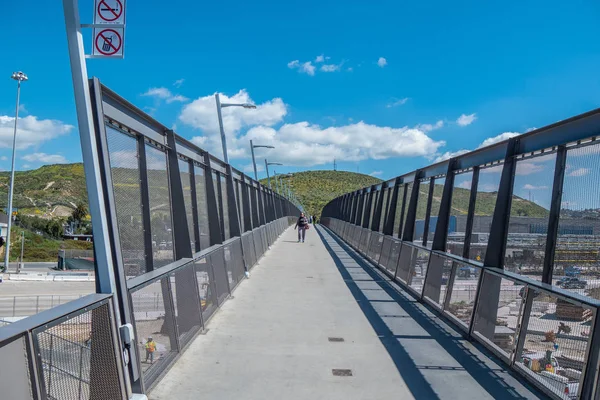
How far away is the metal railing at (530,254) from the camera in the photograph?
4.73 m

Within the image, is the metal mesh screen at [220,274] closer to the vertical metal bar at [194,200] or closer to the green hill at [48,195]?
the vertical metal bar at [194,200]

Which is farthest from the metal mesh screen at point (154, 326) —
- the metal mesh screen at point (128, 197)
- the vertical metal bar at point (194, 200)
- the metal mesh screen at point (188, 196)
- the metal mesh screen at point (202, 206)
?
the metal mesh screen at point (202, 206)

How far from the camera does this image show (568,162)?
5828 millimetres

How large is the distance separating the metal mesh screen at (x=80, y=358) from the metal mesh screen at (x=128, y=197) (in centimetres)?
107

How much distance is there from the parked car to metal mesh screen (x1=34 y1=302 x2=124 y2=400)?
426cm

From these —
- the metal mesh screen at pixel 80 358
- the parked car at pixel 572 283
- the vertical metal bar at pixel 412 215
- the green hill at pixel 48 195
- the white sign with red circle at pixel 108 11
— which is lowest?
the green hill at pixel 48 195

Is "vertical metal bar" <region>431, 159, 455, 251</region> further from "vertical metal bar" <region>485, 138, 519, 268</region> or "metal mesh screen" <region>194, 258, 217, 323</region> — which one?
"metal mesh screen" <region>194, 258, 217, 323</region>

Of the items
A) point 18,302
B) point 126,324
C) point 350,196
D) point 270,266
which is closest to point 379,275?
point 270,266

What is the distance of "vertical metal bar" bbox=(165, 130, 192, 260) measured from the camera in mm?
7195

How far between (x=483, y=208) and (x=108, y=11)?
19.9 ft

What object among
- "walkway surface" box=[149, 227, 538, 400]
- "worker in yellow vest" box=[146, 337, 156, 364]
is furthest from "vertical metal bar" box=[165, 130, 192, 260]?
"worker in yellow vest" box=[146, 337, 156, 364]

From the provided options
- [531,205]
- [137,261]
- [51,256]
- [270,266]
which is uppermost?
[531,205]

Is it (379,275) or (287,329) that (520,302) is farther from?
(379,275)

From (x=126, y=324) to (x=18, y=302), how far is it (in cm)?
2897
